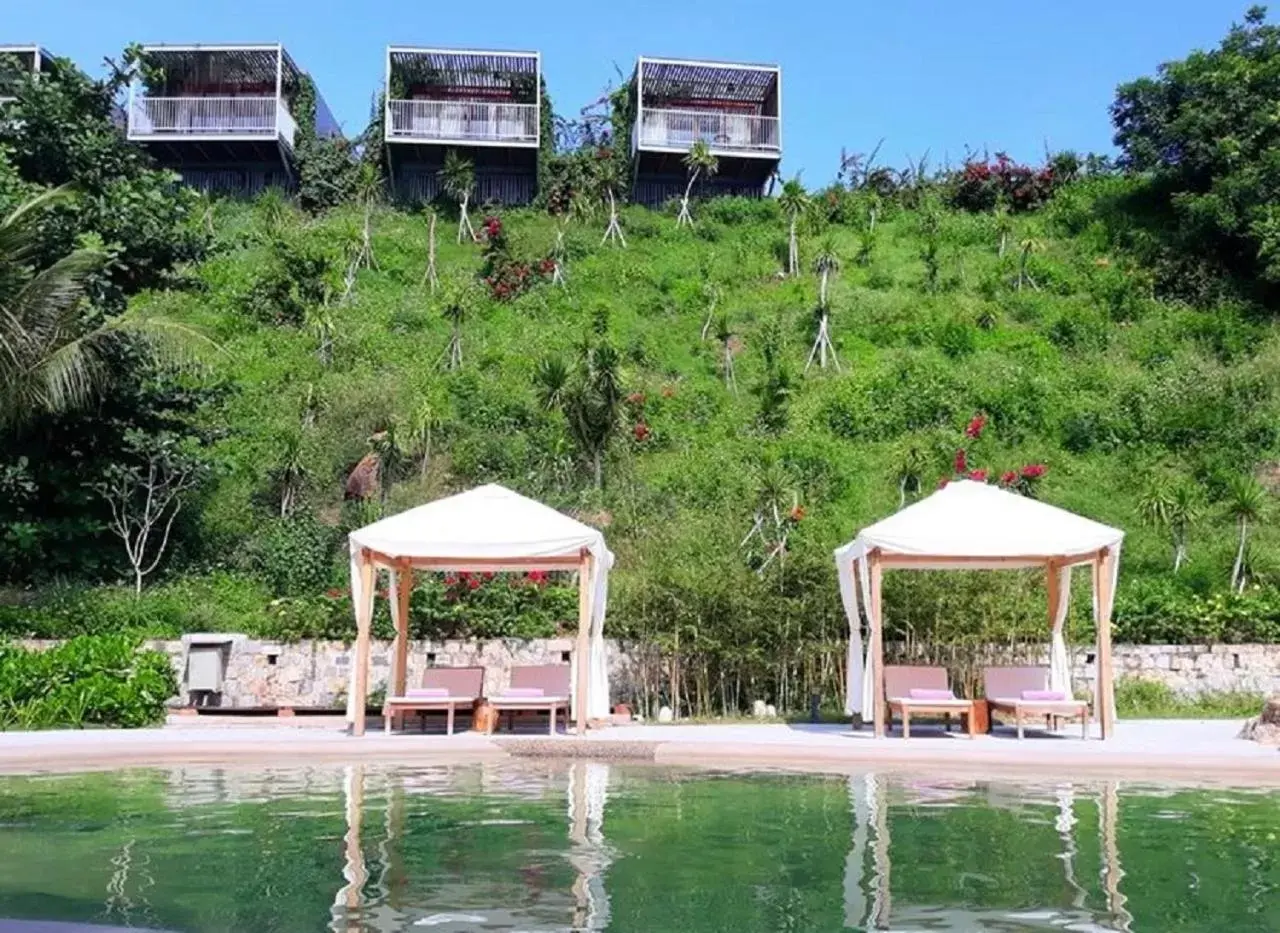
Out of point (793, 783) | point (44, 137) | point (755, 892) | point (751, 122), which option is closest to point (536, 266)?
point (751, 122)

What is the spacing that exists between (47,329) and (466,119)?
A: 983 inches

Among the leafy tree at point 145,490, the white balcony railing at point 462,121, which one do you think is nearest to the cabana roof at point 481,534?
the leafy tree at point 145,490

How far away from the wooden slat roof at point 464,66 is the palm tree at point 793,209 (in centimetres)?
1006

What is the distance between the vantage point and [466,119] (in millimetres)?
37938

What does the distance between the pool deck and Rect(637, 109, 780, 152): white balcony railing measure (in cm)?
2933

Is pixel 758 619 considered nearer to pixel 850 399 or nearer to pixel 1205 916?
pixel 1205 916

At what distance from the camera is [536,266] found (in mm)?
32781

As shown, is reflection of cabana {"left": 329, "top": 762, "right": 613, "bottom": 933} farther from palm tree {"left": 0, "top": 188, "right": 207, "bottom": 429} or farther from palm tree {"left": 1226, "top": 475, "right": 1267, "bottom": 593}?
palm tree {"left": 1226, "top": 475, "right": 1267, "bottom": 593}

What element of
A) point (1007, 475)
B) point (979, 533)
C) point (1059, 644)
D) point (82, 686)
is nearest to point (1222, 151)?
point (1007, 475)

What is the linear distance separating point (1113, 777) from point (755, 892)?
15.8 feet

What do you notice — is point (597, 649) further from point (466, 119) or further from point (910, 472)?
point (466, 119)

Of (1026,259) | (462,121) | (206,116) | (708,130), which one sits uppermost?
(708,130)

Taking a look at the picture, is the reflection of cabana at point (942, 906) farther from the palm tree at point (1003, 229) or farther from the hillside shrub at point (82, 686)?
the palm tree at point (1003, 229)

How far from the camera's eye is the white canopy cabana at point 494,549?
1140 cm
